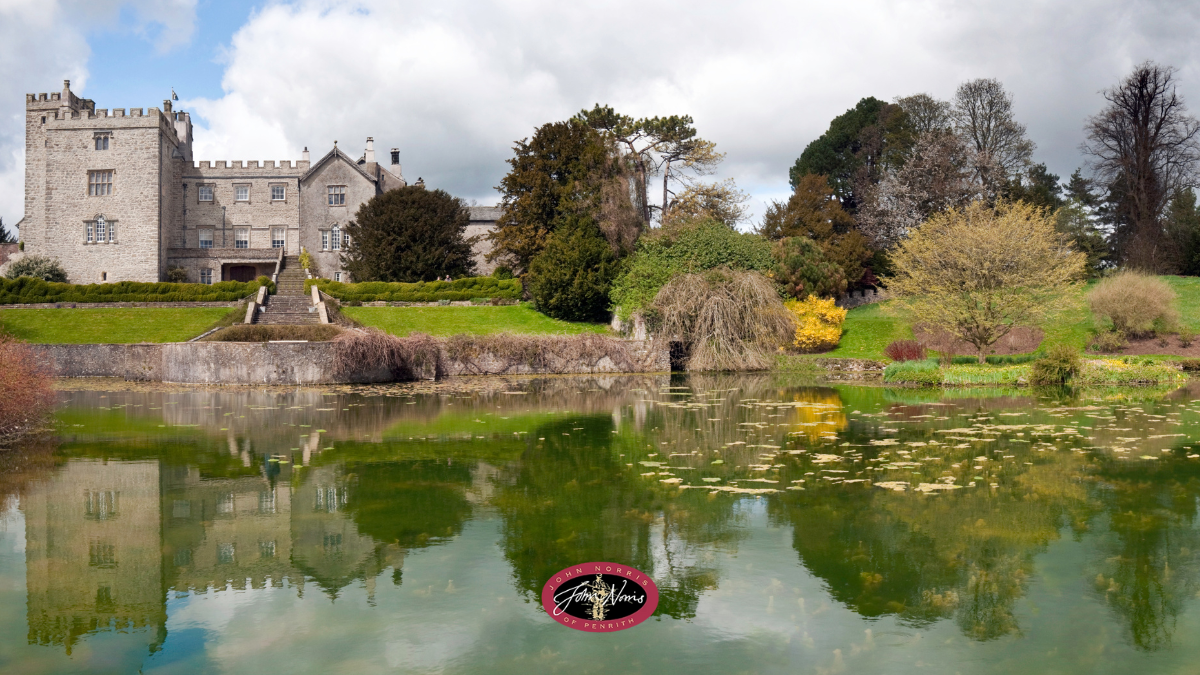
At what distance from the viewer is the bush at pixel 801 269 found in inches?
1447

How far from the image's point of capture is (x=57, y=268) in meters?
45.2

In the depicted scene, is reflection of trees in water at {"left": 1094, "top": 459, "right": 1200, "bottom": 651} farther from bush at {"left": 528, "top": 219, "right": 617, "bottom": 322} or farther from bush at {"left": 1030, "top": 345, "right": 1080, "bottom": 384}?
bush at {"left": 528, "top": 219, "right": 617, "bottom": 322}

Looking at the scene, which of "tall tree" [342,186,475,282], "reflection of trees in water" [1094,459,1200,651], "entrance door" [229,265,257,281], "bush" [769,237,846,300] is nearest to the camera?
"reflection of trees in water" [1094,459,1200,651]

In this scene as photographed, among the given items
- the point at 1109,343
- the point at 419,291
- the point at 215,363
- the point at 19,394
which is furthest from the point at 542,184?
the point at 19,394

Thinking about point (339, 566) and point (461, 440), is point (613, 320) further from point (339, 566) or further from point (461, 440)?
point (339, 566)

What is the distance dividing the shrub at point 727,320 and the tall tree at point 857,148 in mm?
27257

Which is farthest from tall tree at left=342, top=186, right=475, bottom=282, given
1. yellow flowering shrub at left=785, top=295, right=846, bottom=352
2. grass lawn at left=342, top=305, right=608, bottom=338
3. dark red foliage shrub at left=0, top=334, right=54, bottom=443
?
dark red foliage shrub at left=0, top=334, right=54, bottom=443

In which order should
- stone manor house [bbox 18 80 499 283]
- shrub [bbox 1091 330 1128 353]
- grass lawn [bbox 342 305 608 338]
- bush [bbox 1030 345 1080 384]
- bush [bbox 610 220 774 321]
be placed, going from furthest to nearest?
stone manor house [bbox 18 80 499 283] → grass lawn [bbox 342 305 608 338] → bush [bbox 610 220 774 321] → shrub [bbox 1091 330 1128 353] → bush [bbox 1030 345 1080 384]

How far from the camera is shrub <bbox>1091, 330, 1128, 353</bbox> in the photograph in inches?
1224

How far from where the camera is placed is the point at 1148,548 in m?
6.58

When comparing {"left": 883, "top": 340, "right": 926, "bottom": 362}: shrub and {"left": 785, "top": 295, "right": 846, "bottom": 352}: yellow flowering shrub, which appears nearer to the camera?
{"left": 883, "top": 340, "right": 926, "bottom": 362}: shrub

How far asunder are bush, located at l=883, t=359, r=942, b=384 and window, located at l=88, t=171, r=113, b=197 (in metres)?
46.6

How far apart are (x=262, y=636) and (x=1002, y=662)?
4.49 m

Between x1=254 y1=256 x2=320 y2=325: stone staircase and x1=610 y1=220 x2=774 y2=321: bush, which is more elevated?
x1=610 y1=220 x2=774 y2=321: bush
